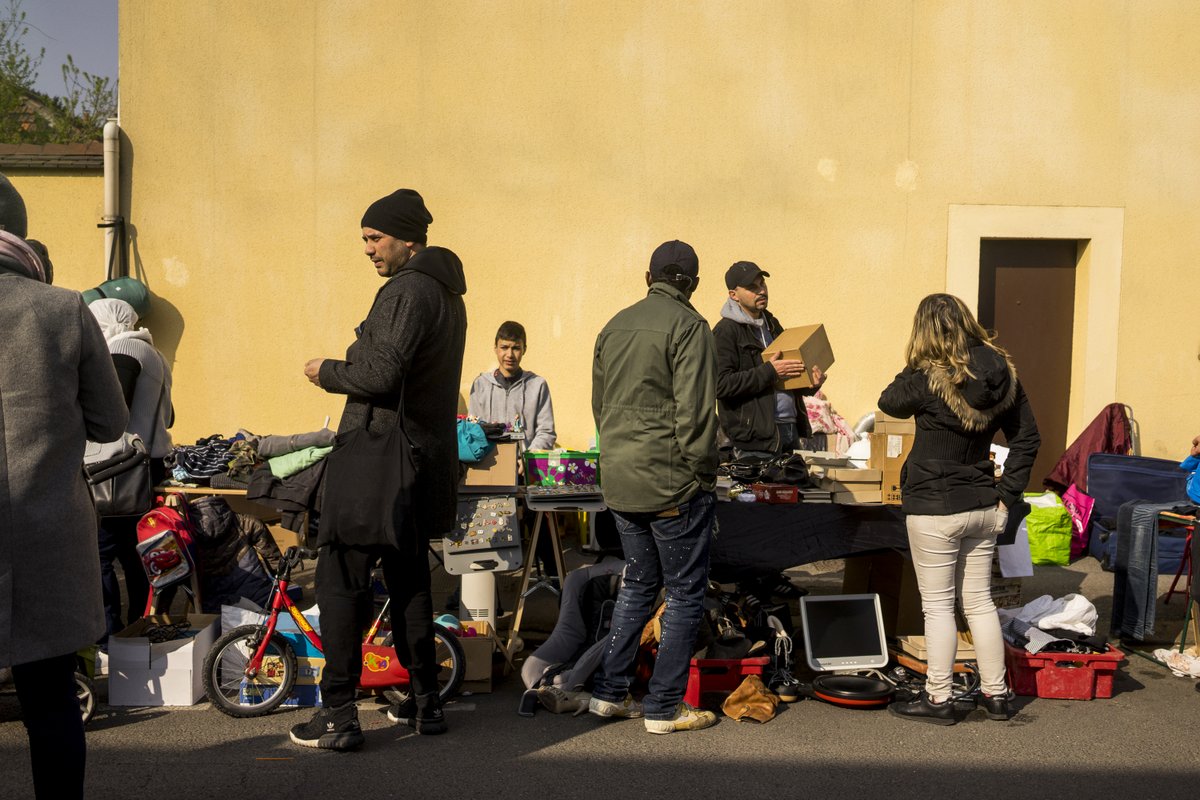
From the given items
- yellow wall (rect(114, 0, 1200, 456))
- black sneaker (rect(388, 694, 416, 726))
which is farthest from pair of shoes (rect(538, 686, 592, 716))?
yellow wall (rect(114, 0, 1200, 456))

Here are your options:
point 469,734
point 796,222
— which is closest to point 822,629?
point 469,734

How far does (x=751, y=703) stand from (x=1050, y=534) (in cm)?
444

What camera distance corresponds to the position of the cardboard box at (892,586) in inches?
243

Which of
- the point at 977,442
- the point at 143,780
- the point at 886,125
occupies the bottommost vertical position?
the point at 143,780

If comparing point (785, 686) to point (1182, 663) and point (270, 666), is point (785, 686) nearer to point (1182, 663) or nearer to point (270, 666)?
point (1182, 663)

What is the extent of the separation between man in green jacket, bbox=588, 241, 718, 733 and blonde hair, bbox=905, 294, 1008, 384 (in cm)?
104

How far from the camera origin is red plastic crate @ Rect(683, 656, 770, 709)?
17.3ft

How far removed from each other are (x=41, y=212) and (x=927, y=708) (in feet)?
24.5

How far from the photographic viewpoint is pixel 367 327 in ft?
15.2

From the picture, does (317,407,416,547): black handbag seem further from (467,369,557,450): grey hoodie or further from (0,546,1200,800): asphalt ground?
(467,369,557,450): grey hoodie

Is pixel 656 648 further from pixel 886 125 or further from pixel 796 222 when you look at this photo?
pixel 886 125

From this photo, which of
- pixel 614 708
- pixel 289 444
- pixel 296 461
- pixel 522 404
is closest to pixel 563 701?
pixel 614 708

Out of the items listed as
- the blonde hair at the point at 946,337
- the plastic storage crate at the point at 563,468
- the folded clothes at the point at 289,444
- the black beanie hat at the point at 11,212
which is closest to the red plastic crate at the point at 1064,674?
the blonde hair at the point at 946,337

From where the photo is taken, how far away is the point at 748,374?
604cm
